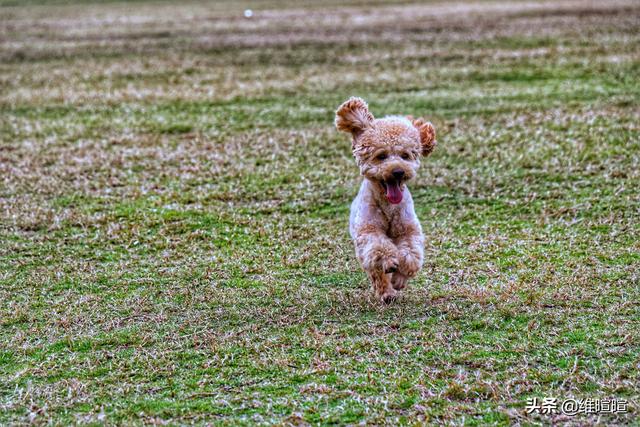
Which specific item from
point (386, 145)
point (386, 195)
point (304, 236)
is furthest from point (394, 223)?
point (304, 236)

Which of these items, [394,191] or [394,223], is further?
[394,223]

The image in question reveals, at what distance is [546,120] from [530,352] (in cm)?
902

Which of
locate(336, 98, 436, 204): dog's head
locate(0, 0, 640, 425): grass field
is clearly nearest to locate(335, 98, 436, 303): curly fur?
locate(336, 98, 436, 204): dog's head

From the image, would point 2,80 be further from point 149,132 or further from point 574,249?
point 574,249

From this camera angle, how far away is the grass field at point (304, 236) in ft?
22.1

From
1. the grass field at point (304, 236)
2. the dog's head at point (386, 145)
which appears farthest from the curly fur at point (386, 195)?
the grass field at point (304, 236)

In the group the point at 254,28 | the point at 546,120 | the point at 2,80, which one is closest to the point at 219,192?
the point at 546,120

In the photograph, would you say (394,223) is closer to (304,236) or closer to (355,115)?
(355,115)

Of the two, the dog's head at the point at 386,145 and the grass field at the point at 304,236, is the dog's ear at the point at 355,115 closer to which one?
the dog's head at the point at 386,145

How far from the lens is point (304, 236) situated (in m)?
10.8

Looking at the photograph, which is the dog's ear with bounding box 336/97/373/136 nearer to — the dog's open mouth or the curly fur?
the curly fur

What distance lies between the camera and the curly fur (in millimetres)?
7766

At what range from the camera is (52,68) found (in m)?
21.9

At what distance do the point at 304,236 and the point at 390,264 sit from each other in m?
3.28
